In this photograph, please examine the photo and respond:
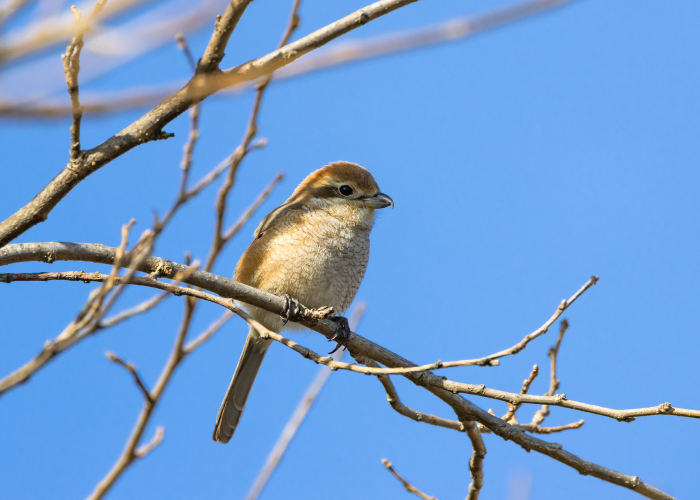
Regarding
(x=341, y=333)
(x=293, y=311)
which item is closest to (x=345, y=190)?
(x=341, y=333)

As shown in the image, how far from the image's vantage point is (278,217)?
4.87 metres

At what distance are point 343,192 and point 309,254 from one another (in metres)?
0.79

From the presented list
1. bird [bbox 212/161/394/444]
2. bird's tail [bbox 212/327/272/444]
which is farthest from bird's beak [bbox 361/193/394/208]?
bird's tail [bbox 212/327/272/444]

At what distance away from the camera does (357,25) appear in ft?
7.48

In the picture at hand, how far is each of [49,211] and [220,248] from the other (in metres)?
0.66

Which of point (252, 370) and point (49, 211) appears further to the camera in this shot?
point (252, 370)

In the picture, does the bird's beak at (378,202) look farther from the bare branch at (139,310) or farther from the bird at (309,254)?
the bare branch at (139,310)

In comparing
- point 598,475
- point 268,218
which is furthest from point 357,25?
point 268,218

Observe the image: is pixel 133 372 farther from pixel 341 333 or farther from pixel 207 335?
pixel 341 333

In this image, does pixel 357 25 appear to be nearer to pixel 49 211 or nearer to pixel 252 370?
pixel 49 211

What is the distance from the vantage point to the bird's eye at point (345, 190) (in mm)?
5160

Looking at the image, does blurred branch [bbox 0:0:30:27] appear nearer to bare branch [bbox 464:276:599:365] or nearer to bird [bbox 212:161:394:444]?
bare branch [bbox 464:276:599:365]

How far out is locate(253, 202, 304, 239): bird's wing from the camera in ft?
15.8

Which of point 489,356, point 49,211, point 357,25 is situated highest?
point 357,25
